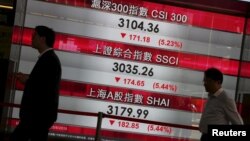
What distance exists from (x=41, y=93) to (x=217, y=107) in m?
Answer: 1.93

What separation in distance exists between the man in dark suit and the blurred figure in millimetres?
1676

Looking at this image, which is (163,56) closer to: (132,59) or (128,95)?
(132,59)

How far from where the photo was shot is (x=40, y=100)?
20.6ft

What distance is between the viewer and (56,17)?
29.8ft

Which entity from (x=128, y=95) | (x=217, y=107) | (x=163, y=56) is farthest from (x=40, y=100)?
(x=163, y=56)

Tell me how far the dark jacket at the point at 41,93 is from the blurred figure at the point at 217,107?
1.70 meters

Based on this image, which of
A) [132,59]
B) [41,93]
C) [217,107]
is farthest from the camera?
[132,59]

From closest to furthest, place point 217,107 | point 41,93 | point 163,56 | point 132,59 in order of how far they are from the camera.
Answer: point 41,93 → point 217,107 → point 132,59 → point 163,56

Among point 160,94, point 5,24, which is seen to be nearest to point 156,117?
point 160,94

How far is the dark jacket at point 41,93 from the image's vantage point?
6.26 m

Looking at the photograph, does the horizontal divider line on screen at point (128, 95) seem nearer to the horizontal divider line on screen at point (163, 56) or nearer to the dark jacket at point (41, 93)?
the horizontal divider line on screen at point (163, 56)

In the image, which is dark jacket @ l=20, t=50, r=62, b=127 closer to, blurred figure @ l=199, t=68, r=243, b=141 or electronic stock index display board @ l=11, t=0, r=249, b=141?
blurred figure @ l=199, t=68, r=243, b=141

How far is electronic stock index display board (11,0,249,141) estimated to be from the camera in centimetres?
912

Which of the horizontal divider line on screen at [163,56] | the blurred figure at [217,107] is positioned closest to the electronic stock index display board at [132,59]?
the horizontal divider line on screen at [163,56]
